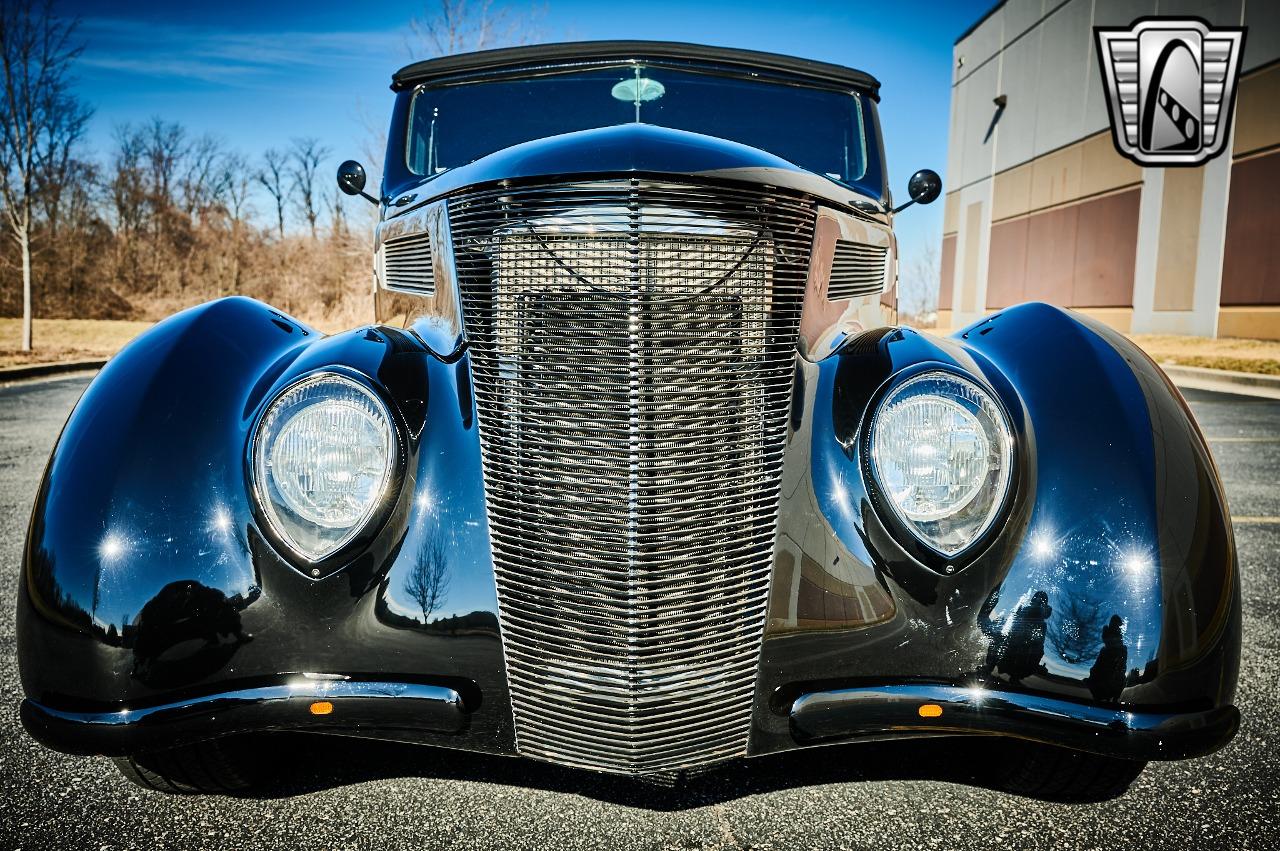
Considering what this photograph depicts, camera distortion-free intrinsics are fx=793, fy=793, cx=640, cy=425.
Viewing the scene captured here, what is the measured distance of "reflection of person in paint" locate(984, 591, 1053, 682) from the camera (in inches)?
56.3

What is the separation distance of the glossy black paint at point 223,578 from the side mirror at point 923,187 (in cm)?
228

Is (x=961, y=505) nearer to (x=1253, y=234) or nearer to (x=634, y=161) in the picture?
(x=634, y=161)

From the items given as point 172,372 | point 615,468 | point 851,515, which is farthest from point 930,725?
point 172,372

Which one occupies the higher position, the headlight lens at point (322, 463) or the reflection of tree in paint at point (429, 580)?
the headlight lens at point (322, 463)

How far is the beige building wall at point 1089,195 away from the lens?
52.2 feet

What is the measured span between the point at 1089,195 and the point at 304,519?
24.9 metres

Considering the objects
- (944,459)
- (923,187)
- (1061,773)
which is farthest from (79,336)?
(1061,773)

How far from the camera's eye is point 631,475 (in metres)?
1.48

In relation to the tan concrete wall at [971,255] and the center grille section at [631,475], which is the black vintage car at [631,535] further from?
the tan concrete wall at [971,255]

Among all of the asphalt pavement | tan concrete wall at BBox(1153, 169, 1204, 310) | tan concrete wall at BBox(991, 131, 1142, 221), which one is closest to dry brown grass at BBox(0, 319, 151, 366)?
the asphalt pavement

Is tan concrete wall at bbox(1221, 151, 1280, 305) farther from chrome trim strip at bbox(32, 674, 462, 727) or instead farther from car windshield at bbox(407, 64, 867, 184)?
chrome trim strip at bbox(32, 674, 462, 727)

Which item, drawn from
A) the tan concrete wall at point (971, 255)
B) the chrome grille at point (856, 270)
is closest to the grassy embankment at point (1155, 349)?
the chrome grille at point (856, 270)

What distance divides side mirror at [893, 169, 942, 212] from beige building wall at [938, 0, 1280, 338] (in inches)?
655
